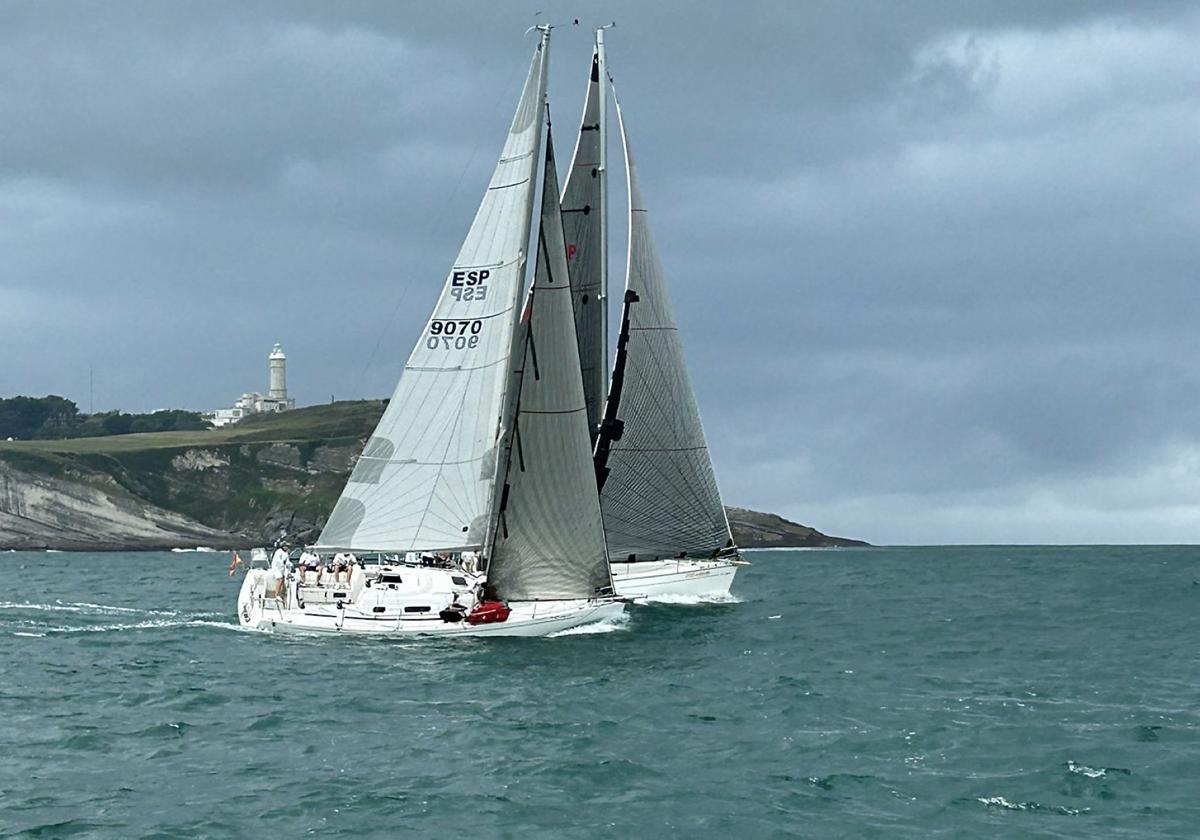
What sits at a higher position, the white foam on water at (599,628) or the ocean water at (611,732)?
the white foam on water at (599,628)

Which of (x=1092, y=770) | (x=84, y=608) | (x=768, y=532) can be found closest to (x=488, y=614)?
(x=1092, y=770)

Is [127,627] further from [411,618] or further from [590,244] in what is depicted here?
[590,244]

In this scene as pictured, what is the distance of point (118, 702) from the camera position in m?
30.8

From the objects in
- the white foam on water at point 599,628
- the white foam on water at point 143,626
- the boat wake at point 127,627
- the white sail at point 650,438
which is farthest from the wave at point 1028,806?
the white sail at point 650,438

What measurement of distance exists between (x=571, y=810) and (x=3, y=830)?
7476 mm

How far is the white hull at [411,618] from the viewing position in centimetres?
4009

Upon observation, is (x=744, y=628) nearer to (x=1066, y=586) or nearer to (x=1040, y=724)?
(x=1040, y=724)

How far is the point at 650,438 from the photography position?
5378cm

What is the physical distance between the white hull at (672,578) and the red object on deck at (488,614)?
41.2 feet

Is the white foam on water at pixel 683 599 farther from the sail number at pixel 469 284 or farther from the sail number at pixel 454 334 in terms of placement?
the sail number at pixel 469 284

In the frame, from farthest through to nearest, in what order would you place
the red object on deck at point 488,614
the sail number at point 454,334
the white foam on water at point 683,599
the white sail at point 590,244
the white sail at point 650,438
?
the white sail at point 590,244, the white foam on water at point 683,599, the white sail at point 650,438, the sail number at point 454,334, the red object on deck at point 488,614

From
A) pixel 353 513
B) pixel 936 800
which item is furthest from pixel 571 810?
pixel 353 513

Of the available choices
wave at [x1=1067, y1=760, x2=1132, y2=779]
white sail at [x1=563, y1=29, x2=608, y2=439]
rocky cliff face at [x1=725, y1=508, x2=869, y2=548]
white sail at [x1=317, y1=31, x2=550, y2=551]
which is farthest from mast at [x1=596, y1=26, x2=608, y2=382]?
rocky cliff face at [x1=725, y1=508, x2=869, y2=548]

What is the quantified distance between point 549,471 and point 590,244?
15091 mm
